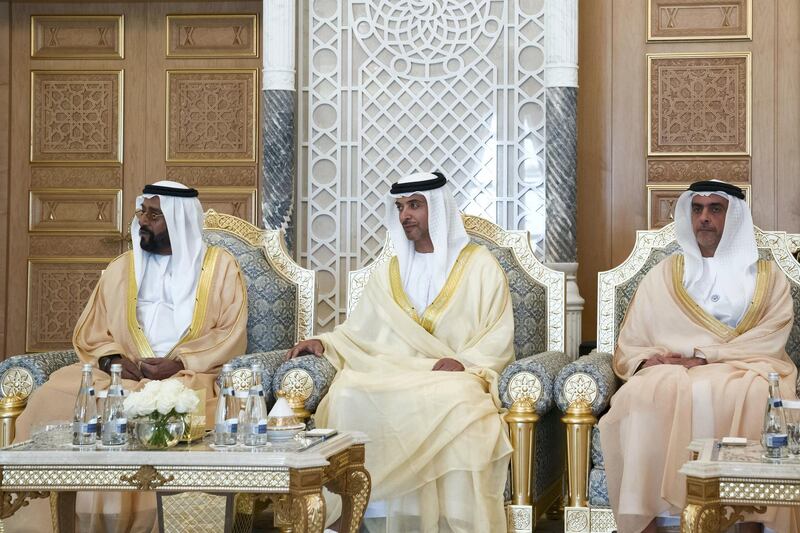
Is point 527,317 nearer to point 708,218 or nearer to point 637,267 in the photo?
point 637,267

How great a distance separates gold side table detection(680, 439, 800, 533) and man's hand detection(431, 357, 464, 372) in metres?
1.57

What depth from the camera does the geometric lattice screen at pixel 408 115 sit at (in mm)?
6547

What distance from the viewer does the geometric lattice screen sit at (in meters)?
6.55

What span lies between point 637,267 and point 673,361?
26.2 inches

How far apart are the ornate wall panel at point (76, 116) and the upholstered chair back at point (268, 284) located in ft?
7.57

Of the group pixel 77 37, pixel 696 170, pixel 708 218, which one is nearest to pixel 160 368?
pixel 708 218

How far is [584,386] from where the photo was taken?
14.5ft

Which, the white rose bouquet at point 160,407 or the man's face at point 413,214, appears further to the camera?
the man's face at point 413,214

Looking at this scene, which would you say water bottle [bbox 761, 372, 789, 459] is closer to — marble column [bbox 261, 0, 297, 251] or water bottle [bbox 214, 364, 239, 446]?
water bottle [bbox 214, 364, 239, 446]

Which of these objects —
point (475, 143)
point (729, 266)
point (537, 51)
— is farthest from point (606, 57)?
point (729, 266)

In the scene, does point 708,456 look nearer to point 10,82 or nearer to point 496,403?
point 496,403

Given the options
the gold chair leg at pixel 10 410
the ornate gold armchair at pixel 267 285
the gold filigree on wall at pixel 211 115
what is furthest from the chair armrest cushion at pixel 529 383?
the gold filigree on wall at pixel 211 115

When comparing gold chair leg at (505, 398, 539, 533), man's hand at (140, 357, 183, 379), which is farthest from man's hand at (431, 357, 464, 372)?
man's hand at (140, 357, 183, 379)

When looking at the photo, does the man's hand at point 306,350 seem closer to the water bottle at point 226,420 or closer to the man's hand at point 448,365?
the man's hand at point 448,365
